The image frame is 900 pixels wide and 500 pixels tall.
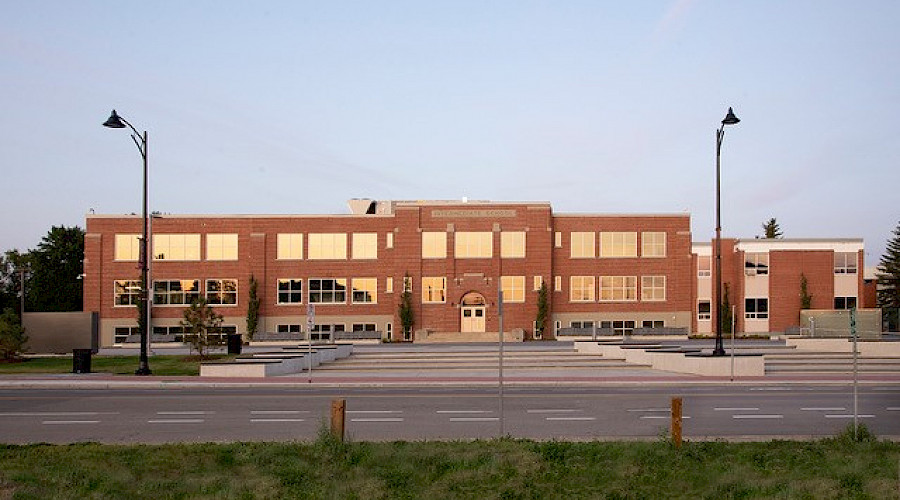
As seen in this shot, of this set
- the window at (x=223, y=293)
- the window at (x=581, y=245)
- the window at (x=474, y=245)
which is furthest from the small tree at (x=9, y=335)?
the window at (x=581, y=245)

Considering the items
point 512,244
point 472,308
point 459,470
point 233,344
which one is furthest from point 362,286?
point 459,470

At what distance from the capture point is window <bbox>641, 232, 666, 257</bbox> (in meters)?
66.3

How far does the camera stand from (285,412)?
72.0 feet

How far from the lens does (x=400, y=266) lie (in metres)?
64.6

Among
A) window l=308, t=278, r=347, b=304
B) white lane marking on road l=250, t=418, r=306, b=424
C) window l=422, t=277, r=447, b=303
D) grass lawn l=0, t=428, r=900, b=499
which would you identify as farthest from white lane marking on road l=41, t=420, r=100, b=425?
window l=308, t=278, r=347, b=304

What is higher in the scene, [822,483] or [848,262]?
[848,262]

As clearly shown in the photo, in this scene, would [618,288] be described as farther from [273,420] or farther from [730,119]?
[273,420]

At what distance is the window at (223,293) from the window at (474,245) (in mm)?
17632

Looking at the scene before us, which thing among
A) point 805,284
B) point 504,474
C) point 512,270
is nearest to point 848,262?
point 805,284

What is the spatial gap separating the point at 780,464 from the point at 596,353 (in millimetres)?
31250

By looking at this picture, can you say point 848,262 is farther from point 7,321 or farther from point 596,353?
point 7,321

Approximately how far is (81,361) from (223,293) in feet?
100

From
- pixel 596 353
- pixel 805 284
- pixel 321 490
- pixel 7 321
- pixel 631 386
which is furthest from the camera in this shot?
pixel 805 284

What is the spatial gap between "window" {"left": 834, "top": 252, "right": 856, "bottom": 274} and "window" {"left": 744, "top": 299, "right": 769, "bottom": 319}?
654 cm
